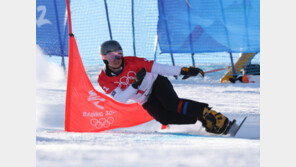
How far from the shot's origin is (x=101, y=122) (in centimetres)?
434

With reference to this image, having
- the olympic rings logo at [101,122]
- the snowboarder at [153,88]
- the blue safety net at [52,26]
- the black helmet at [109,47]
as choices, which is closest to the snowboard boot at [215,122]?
the snowboarder at [153,88]

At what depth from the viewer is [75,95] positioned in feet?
14.0

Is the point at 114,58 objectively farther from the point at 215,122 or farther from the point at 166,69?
the point at 215,122

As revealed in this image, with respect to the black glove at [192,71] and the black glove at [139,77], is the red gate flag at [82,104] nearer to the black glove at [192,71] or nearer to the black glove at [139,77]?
the black glove at [139,77]

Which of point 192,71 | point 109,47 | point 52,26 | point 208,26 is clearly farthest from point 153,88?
point 52,26

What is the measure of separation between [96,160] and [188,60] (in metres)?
7.51

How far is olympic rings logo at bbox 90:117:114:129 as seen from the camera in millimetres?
4316

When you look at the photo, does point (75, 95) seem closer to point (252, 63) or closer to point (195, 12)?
point (195, 12)

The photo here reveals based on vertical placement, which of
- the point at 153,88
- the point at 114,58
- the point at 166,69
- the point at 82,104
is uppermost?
the point at 114,58

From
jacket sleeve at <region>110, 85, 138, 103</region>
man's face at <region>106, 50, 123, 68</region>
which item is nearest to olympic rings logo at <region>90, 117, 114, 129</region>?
jacket sleeve at <region>110, 85, 138, 103</region>

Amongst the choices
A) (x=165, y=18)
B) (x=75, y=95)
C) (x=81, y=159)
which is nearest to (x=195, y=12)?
(x=165, y=18)

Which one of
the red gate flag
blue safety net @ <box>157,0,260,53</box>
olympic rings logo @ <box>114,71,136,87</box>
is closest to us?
olympic rings logo @ <box>114,71,136,87</box>

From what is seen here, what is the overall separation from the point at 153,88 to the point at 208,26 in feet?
18.0

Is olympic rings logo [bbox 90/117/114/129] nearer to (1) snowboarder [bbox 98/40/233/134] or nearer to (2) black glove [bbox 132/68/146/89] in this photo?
(1) snowboarder [bbox 98/40/233/134]
